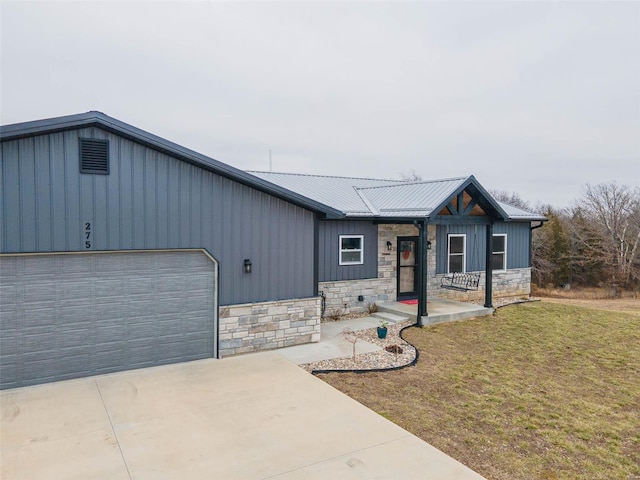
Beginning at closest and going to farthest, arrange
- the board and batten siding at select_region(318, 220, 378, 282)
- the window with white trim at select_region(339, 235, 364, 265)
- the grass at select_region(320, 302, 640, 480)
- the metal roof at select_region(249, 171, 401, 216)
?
1. the grass at select_region(320, 302, 640, 480)
2. the board and batten siding at select_region(318, 220, 378, 282)
3. the window with white trim at select_region(339, 235, 364, 265)
4. the metal roof at select_region(249, 171, 401, 216)

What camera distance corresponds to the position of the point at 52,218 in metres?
6.17

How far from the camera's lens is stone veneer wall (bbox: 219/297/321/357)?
7777mm

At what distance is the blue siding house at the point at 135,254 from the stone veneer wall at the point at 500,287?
20.7 feet

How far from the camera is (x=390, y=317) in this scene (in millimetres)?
11047

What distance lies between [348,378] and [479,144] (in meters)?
23.5

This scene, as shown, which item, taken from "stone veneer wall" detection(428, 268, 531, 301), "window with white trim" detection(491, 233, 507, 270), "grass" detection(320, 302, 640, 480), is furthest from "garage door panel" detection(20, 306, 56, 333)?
"window with white trim" detection(491, 233, 507, 270)

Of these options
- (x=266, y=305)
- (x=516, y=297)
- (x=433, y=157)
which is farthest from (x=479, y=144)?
(x=266, y=305)

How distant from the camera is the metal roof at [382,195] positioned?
10.8m

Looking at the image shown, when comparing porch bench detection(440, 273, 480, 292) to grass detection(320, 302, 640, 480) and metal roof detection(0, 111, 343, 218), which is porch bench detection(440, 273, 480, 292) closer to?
grass detection(320, 302, 640, 480)

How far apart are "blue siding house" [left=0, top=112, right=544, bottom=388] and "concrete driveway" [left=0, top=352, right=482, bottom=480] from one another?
2.43 feet

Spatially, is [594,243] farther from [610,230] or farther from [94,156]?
[94,156]

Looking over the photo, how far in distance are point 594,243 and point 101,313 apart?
27.7m

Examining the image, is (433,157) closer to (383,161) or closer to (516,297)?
(383,161)

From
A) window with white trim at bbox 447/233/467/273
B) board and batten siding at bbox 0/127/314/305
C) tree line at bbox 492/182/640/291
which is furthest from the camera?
tree line at bbox 492/182/640/291
